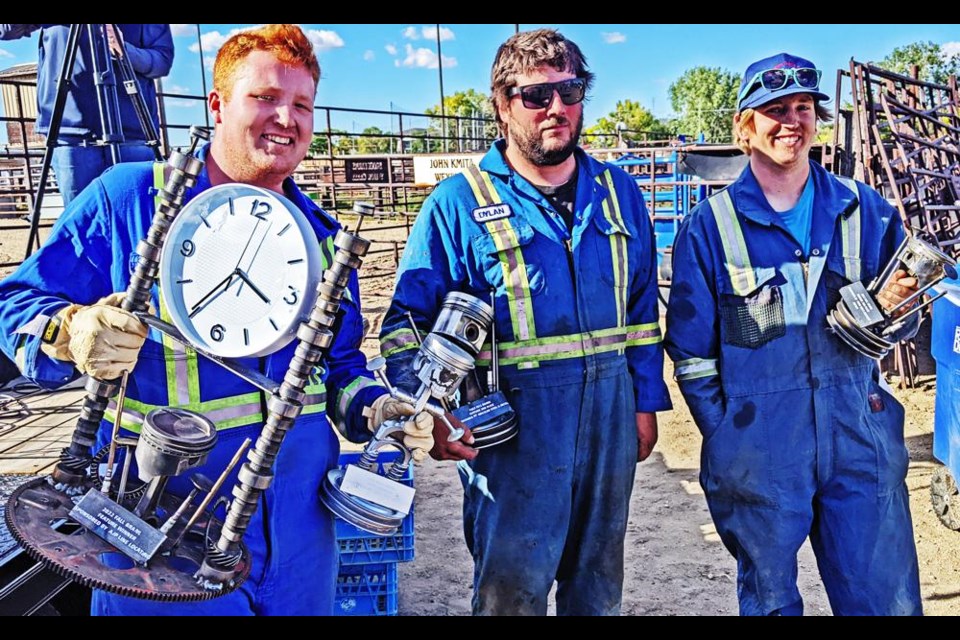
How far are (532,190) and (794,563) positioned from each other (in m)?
1.54

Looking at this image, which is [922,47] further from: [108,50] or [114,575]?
[114,575]

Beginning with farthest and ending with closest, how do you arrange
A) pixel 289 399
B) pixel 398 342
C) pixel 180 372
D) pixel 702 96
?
pixel 702 96, pixel 398 342, pixel 180 372, pixel 289 399

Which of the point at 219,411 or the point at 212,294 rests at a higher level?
the point at 212,294

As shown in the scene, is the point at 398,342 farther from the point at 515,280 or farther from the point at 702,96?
the point at 702,96

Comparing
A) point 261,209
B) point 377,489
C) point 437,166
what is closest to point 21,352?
point 261,209

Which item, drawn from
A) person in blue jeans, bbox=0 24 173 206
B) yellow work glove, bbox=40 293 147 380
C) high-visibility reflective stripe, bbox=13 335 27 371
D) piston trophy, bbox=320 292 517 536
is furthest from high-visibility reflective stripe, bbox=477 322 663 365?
person in blue jeans, bbox=0 24 173 206

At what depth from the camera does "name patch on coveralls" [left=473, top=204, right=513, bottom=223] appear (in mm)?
2539

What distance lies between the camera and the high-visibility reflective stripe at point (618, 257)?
103 inches

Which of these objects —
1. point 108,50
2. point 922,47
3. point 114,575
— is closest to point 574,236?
point 114,575

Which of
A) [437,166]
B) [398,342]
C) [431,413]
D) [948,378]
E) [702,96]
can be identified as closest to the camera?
[431,413]

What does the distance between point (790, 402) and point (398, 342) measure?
130 cm

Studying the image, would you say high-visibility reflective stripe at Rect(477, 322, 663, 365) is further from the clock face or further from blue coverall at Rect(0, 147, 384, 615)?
the clock face

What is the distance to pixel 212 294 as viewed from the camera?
5.77 ft

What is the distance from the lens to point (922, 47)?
20.7m
